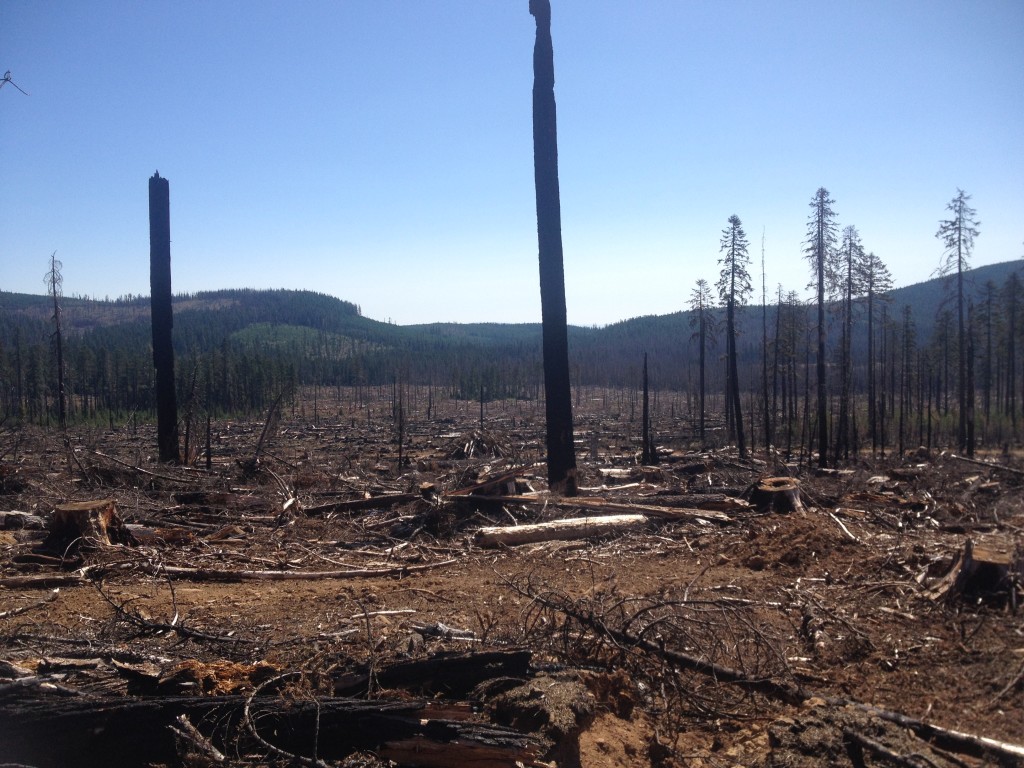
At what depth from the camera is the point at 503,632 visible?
4383 mm

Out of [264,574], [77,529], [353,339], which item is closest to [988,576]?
[264,574]

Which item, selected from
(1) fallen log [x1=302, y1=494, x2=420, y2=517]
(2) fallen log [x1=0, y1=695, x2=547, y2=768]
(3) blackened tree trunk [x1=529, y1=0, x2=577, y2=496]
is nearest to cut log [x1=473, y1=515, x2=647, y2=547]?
(1) fallen log [x1=302, y1=494, x2=420, y2=517]

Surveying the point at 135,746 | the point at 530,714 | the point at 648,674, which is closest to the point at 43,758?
the point at 135,746

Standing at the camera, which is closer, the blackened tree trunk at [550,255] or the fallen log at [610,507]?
the fallen log at [610,507]

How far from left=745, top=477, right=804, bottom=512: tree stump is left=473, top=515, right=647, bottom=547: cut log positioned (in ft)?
6.18

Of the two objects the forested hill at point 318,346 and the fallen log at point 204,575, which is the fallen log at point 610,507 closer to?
the fallen log at point 204,575

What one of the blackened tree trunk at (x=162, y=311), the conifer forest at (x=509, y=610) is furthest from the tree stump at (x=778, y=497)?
the blackened tree trunk at (x=162, y=311)

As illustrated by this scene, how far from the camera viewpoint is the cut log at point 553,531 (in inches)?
304

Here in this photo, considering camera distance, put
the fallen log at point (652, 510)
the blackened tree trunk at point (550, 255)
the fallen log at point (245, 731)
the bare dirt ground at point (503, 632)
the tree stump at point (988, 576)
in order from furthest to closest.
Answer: the blackened tree trunk at point (550, 255) < the fallen log at point (652, 510) < the tree stump at point (988, 576) < the bare dirt ground at point (503, 632) < the fallen log at point (245, 731)

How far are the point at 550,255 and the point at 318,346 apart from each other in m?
119

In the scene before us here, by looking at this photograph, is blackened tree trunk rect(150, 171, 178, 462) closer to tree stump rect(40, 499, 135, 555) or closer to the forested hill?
tree stump rect(40, 499, 135, 555)

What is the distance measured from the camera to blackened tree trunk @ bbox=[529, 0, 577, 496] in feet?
34.5

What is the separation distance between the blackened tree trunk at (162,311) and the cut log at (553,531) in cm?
724

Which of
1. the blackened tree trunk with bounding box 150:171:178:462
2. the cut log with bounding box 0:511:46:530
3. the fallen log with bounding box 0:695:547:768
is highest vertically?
the blackened tree trunk with bounding box 150:171:178:462
